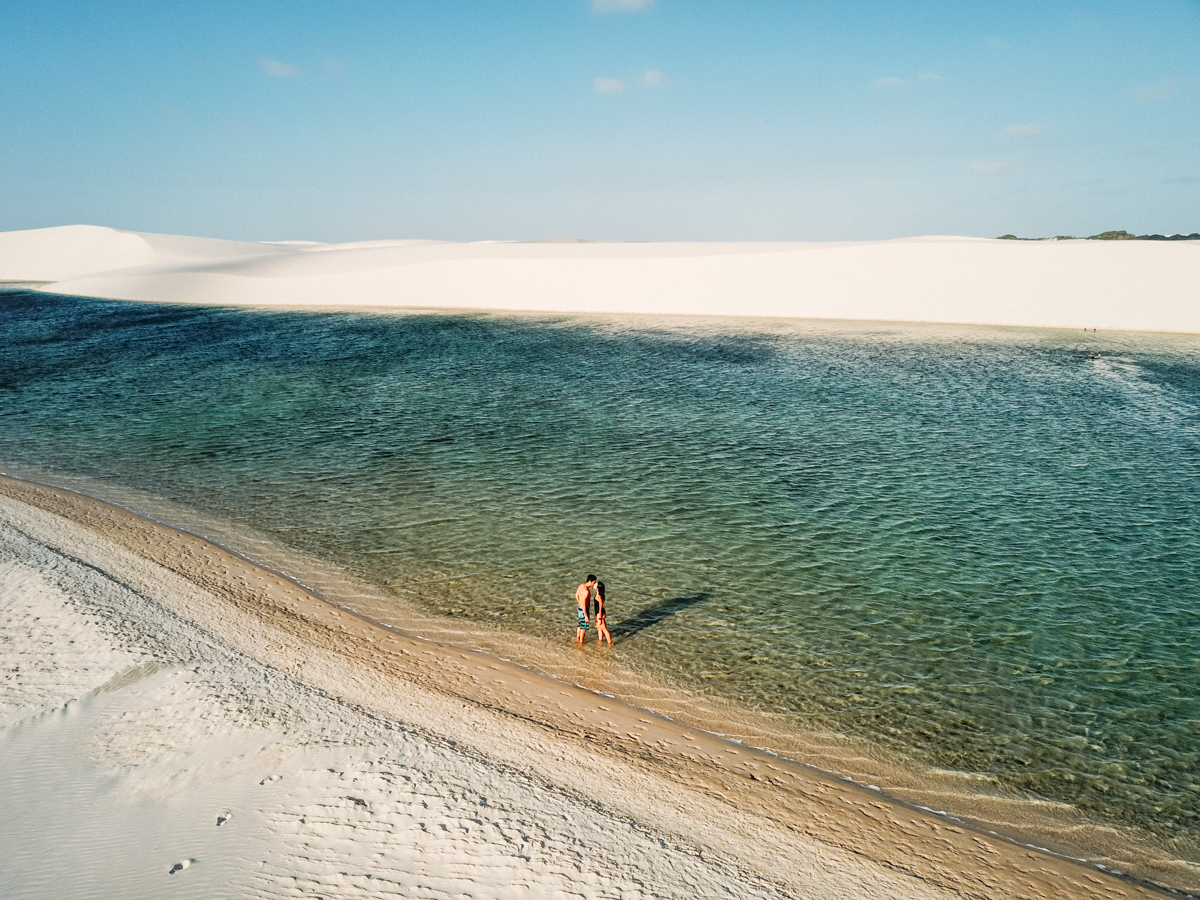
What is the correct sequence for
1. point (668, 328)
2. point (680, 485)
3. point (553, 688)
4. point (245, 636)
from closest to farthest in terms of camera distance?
point (553, 688) < point (245, 636) < point (680, 485) < point (668, 328)

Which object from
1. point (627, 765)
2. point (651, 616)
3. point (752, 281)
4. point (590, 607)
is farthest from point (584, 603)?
point (752, 281)

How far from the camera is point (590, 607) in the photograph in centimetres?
897

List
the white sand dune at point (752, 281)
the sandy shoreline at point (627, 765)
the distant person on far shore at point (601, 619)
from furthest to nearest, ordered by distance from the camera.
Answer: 1. the white sand dune at point (752, 281)
2. the distant person on far shore at point (601, 619)
3. the sandy shoreline at point (627, 765)

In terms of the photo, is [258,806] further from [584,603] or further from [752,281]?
[752,281]

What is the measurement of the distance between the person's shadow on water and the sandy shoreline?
4.24 feet

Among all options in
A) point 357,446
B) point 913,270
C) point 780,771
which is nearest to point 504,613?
point 780,771

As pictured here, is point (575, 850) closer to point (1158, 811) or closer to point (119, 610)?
point (1158, 811)

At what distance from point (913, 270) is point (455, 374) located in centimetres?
2840

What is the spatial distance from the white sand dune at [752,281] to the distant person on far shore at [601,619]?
115 feet

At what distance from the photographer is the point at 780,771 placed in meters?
6.94

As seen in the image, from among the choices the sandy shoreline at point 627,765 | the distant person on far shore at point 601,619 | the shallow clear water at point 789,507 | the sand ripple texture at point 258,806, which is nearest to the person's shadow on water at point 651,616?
the shallow clear water at point 789,507

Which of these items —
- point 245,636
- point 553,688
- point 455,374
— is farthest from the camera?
point 455,374

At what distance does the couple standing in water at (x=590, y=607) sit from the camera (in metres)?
8.74

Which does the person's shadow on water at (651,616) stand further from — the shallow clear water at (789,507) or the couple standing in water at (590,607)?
the couple standing in water at (590,607)
